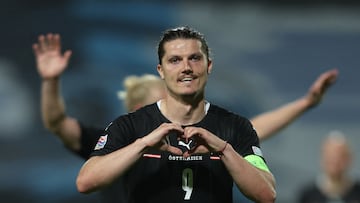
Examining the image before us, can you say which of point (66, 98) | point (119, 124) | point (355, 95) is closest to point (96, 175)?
point (119, 124)

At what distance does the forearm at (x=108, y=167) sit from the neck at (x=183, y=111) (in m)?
0.30

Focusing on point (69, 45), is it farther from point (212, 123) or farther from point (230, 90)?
point (212, 123)

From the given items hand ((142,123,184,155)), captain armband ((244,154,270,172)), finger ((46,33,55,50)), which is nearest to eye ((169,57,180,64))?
hand ((142,123,184,155))

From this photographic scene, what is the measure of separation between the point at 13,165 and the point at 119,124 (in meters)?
3.36

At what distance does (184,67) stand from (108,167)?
48cm

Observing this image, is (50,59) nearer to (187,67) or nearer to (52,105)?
(52,105)

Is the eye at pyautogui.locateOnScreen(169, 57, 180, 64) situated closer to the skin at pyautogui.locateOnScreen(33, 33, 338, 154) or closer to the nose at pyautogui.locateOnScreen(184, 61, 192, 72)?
the nose at pyautogui.locateOnScreen(184, 61, 192, 72)

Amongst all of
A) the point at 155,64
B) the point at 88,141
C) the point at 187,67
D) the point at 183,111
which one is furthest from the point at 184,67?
the point at 155,64

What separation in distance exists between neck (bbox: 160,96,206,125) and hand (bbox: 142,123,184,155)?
266mm

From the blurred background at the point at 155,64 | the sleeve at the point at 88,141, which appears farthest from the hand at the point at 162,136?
the blurred background at the point at 155,64

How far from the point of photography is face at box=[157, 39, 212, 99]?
338 centimetres

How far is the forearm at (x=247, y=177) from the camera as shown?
3.23 m

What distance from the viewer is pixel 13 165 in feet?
21.9

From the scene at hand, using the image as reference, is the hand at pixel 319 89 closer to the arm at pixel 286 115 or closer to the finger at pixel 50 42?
the arm at pixel 286 115
